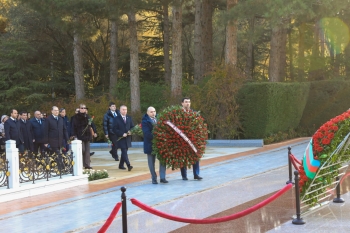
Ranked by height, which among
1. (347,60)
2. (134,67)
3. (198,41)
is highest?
(198,41)

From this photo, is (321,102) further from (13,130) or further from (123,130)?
(13,130)

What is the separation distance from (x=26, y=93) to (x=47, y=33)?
5.33 m

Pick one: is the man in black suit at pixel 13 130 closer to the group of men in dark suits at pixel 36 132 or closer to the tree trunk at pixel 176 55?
the group of men in dark suits at pixel 36 132

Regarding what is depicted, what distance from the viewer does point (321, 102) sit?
30172 millimetres

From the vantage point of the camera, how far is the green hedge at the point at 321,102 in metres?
30.1

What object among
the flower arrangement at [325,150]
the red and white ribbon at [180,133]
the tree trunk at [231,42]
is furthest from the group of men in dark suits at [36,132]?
the tree trunk at [231,42]

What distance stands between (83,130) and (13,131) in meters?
2.10

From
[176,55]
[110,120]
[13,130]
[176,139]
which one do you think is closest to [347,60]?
[176,55]

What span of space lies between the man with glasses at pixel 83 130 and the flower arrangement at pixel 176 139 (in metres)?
3.34

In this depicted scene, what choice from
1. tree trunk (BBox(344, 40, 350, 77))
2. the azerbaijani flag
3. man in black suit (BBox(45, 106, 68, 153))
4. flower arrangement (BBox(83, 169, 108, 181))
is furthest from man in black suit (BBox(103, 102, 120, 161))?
tree trunk (BBox(344, 40, 350, 77))

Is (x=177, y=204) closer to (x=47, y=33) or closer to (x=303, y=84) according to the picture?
(x=303, y=84)

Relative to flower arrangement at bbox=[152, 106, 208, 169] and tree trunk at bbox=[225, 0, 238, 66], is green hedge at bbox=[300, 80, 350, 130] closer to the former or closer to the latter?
tree trunk at bbox=[225, 0, 238, 66]

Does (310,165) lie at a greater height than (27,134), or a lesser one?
lesser

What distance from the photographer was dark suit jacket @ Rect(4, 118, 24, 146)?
16891mm
